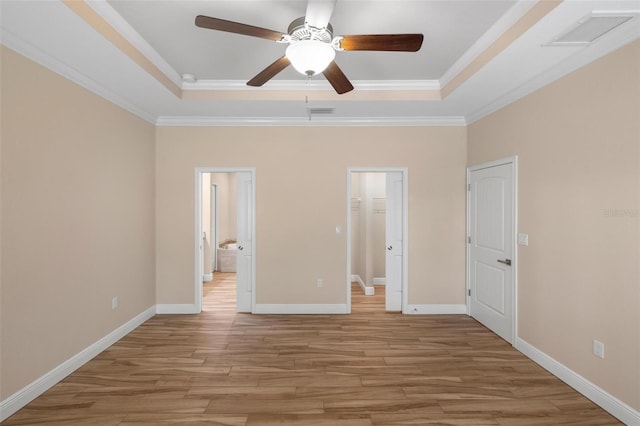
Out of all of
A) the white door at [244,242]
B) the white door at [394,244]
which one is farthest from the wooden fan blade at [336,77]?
the white door at [244,242]

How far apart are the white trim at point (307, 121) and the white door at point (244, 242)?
29.2 inches

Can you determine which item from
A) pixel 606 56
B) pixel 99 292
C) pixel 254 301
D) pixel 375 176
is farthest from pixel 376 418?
pixel 375 176

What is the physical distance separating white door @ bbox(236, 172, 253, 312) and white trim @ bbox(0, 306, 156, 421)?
4.42 feet

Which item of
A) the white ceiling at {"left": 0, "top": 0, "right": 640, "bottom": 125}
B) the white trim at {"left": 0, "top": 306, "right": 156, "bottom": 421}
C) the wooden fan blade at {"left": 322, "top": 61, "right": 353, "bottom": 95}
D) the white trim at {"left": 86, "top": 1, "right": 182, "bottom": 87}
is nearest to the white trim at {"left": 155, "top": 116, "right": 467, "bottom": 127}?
the white ceiling at {"left": 0, "top": 0, "right": 640, "bottom": 125}

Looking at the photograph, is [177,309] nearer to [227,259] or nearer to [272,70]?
[227,259]

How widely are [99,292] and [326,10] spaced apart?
10.9 ft

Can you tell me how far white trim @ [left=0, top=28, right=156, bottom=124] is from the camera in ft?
7.41

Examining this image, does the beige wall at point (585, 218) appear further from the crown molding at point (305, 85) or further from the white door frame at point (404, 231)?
Answer: the white door frame at point (404, 231)

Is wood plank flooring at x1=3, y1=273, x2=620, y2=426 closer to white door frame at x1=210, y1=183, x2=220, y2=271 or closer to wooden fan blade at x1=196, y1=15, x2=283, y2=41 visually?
wooden fan blade at x1=196, y1=15, x2=283, y2=41

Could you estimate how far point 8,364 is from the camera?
2270 mm

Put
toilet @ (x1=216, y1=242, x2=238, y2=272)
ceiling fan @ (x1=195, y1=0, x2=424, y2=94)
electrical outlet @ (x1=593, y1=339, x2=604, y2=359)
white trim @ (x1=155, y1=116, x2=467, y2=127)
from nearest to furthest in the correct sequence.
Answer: ceiling fan @ (x1=195, y1=0, x2=424, y2=94) → electrical outlet @ (x1=593, y1=339, x2=604, y2=359) → white trim @ (x1=155, y1=116, x2=467, y2=127) → toilet @ (x1=216, y1=242, x2=238, y2=272)

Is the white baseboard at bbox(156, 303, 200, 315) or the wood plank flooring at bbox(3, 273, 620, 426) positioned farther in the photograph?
the white baseboard at bbox(156, 303, 200, 315)

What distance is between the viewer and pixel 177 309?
449 centimetres

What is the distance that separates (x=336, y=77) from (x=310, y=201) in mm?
2280
